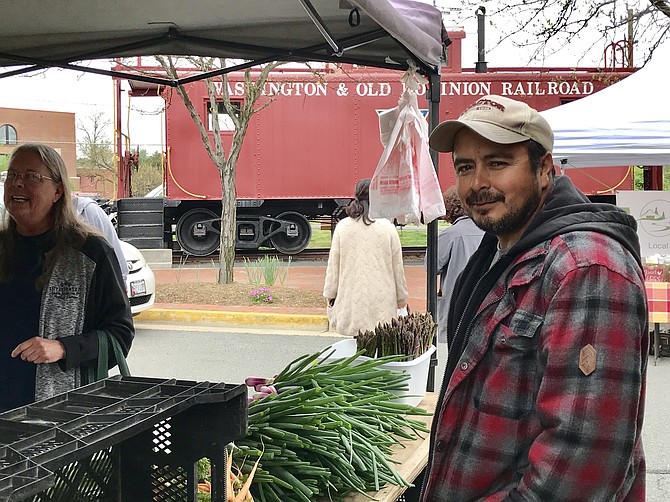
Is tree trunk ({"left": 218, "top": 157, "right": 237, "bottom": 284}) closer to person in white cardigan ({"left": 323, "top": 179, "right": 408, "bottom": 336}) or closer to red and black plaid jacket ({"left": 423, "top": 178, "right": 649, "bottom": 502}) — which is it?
person in white cardigan ({"left": 323, "top": 179, "right": 408, "bottom": 336})

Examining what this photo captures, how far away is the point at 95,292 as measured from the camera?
299cm

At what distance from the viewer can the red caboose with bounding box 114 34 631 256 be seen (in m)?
16.0

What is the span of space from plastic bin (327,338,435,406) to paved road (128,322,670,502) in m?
3.00

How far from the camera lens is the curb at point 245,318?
10.2 metres

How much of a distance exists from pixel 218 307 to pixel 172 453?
366 inches

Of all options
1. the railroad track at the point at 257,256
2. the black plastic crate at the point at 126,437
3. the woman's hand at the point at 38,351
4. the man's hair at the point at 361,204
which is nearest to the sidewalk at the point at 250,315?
the man's hair at the point at 361,204

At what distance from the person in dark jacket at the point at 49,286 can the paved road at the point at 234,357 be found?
A: 441 centimetres

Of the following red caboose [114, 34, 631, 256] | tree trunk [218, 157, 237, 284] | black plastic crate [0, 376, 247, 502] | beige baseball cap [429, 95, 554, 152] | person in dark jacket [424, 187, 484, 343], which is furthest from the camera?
red caboose [114, 34, 631, 256]

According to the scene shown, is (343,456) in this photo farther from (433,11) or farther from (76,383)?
(433,11)

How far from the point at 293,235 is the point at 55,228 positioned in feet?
45.8

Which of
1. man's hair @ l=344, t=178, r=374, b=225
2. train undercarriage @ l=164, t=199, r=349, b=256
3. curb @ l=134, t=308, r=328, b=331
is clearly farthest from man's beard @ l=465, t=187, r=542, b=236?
train undercarriage @ l=164, t=199, r=349, b=256

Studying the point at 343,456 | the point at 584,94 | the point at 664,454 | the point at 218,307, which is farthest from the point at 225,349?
the point at 584,94

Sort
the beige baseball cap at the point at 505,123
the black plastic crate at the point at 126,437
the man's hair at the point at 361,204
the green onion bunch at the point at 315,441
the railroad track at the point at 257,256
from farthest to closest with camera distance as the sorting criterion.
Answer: the railroad track at the point at 257,256 → the man's hair at the point at 361,204 → the green onion bunch at the point at 315,441 → the beige baseball cap at the point at 505,123 → the black plastic crate at the point at 126,437

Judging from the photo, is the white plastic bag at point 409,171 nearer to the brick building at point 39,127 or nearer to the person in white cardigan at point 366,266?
the person in white cardigan at point 366,266
